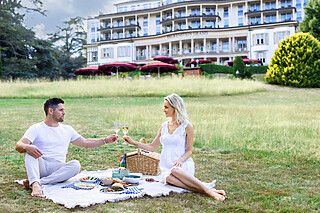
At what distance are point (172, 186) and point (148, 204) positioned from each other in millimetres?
770

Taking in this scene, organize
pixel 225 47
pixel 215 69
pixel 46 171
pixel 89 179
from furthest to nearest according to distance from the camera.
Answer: pixel 225 47
pixel 215 69
pixel 89 179
pixel 46 171

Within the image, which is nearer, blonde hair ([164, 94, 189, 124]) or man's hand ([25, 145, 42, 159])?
man's hand ([25, 145, 42, 159])

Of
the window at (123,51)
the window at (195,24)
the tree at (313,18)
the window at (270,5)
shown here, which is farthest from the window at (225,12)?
the tree at (313,18)

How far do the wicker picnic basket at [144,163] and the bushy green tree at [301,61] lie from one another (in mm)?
27348

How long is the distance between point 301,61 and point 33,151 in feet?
97.6

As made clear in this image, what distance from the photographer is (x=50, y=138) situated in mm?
4465

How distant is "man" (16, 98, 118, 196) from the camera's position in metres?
4.23

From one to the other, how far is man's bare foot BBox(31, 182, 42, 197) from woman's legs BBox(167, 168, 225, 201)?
1635 millimetres

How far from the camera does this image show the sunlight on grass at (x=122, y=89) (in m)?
22.9

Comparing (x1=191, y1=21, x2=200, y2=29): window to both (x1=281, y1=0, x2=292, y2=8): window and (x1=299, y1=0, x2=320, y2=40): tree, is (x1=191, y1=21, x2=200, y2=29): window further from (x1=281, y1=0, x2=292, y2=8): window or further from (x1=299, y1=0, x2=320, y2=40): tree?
(x1=299, y1=0, x2=320, y2=40): tree

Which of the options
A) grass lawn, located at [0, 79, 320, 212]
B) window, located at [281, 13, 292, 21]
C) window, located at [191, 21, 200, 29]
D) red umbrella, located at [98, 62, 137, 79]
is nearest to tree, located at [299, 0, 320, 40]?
red umbrella, located at [98, 62, 137, 79]

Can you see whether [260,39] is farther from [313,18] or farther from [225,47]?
[313,18]

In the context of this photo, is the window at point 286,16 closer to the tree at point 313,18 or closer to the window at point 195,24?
the window at point 195,24

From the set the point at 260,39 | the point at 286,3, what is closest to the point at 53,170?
the point at 260,39
